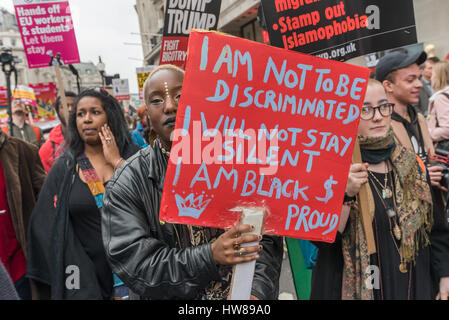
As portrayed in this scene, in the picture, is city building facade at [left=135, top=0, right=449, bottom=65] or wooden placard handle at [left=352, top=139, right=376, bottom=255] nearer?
wooden placard handle at [left=352, top=139, right=376, bottom=255]

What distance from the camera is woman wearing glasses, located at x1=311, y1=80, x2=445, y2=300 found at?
2.04 metres

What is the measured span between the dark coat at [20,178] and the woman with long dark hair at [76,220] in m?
0.38

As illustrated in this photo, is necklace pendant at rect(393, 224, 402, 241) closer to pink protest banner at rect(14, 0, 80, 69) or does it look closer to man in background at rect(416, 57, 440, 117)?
pink protest banner at rect(14, 0, 80, 69)

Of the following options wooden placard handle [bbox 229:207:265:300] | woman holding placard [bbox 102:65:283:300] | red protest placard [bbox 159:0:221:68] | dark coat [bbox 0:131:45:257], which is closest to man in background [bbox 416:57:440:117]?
red protest placard [bbox 159:0:221:68]

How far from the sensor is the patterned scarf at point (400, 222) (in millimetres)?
1998

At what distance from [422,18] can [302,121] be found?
8.90 metres

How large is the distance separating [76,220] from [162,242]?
1.20 meters

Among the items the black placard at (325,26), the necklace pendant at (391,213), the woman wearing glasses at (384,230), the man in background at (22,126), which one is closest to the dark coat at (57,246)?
the woman wearing glasses at (384,230)

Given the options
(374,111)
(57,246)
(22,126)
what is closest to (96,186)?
(57,246)

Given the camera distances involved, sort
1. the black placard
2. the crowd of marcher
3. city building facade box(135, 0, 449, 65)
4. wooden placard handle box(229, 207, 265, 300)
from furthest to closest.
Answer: city building facade box(135, 0, 449, 65), the black placard, the crowd of marcher, wooden placard handle box(229, 207, 265, 300)

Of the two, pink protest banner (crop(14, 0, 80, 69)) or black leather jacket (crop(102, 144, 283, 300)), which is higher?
pink protest banner (crop(14, 0, 80, 69))

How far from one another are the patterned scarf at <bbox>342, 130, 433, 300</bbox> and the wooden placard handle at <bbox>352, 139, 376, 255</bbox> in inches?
1.2
